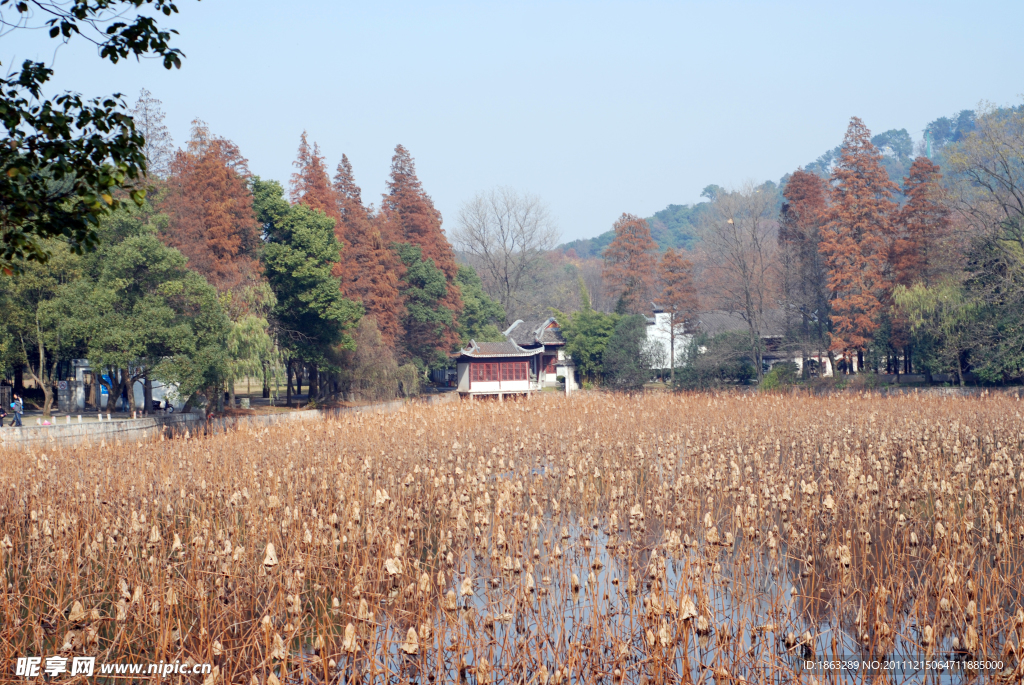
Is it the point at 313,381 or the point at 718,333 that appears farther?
the point at 718,333

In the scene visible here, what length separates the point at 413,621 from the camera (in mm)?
6129

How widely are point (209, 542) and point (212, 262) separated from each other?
2497 cm

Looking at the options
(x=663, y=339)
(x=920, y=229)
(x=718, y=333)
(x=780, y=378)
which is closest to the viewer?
(x=920, y=229)

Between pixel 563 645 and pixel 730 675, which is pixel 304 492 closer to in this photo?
pixel 563 645

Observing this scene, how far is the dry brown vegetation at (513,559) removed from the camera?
5156 millimetres

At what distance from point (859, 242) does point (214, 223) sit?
26.7m

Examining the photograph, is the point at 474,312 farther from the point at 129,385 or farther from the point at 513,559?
the point at 513,559

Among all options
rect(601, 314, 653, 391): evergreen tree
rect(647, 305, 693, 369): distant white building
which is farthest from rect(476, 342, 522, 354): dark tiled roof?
rect(647, 305, 693, 369): distant white building

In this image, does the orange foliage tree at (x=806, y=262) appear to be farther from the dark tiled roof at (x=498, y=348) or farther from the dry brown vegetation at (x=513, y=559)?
the dry brown vegetation at (x=513, y=559)

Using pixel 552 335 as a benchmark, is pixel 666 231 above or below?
above

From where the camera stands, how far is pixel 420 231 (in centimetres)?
4366

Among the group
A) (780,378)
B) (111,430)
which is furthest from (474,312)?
(111,430)

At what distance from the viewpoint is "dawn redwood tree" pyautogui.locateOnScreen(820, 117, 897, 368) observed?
32.7 m

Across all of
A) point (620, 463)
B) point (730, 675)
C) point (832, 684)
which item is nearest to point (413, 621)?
point (730, 675)
